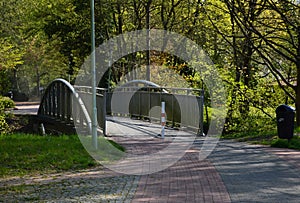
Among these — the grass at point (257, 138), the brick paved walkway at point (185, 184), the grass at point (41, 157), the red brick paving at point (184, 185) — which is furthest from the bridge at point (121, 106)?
the red brick paving at point (184, 185)

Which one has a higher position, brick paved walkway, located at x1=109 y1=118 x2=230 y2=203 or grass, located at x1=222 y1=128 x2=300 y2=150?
grass, located at x1=222 y1=128 x2=300 y2=150

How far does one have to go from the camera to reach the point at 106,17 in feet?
111

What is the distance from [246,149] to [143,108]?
34.4ft

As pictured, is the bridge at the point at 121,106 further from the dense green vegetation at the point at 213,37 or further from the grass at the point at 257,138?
the dense green vegetation at the point at 213,37

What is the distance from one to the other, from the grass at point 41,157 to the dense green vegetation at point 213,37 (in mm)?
7767

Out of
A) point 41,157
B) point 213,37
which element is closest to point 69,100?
point 213,37

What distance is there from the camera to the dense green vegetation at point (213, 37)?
1900 centimetres

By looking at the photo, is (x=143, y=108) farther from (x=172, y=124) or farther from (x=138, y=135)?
(x=138, y=135)

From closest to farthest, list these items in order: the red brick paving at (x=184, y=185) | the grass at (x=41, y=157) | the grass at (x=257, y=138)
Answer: the red brick paving at (x=184, y=185) → the grass at (x=41, y=157) → the grass at (x=257, y=138)

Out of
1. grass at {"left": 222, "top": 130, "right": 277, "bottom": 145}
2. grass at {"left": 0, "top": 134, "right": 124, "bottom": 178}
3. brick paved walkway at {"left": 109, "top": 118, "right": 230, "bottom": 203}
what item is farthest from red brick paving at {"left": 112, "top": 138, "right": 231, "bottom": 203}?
grass at {"left": 222, "top": 130, "right": 277, "bottom": 145}

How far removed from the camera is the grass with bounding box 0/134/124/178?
34.2ft

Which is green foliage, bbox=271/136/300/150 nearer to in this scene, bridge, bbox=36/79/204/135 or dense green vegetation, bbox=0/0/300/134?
bridge, bbox=36/79/204/135

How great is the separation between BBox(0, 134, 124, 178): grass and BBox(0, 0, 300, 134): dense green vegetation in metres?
7.77

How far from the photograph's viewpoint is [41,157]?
11297 millimetres
